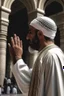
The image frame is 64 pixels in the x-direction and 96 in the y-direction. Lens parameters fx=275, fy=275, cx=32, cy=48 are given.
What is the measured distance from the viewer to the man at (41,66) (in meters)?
2.06

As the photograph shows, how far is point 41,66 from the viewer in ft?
6.94

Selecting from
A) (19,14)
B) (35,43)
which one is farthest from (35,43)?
(19,14)

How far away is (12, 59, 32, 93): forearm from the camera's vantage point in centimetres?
216

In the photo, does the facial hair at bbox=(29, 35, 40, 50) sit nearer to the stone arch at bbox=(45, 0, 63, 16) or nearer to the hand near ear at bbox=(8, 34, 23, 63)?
the hand near ear at bbox=(8, 34, 23, 63)

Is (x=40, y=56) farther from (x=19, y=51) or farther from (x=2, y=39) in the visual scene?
(x=2, y=39)

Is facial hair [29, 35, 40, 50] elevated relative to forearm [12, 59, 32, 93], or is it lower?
elevated

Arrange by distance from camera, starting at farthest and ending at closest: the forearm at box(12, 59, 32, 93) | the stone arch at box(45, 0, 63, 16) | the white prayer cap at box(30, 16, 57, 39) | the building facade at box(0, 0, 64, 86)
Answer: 1. the stone arch at box(45, 0, 63, 16)
2. the building facade at box(0, 0, 64, 86)
3. the white prayer cap at box(30, 16, 57, 39)
4. the forearm at box(12, 59, 32, 93)

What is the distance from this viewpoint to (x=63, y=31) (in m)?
14.0

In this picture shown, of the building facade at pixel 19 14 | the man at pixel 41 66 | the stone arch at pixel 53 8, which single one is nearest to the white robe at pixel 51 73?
the man at pixel 41 66

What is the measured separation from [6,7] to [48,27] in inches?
396

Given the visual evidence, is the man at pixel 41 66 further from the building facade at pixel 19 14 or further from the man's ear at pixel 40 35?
the building facade at pixel 19 14

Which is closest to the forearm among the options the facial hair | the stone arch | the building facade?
the facial hair

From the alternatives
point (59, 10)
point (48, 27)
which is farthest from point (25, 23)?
point (48, 27)

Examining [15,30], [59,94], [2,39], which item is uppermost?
[15,30]
